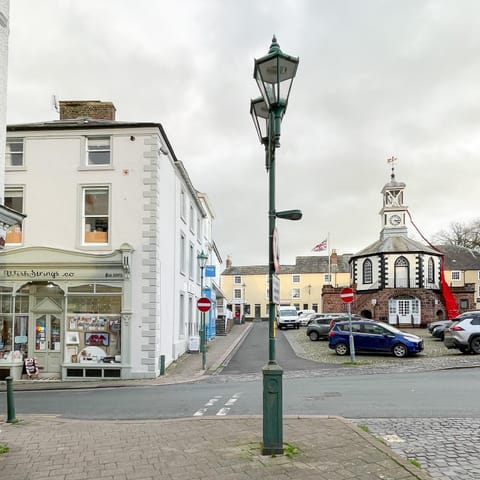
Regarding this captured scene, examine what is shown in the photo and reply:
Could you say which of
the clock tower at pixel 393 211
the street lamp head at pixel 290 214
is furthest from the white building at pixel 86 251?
the clock tower at pixel 393 211

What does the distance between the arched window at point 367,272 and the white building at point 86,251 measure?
35331 millimetres

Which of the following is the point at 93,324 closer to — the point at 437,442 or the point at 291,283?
the point at 437,442

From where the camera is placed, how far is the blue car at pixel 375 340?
74.7 ft

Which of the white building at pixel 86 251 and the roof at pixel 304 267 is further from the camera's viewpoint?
the roof at pixel 304 267

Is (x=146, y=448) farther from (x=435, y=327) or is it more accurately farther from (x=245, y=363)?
(x=435, y=327)

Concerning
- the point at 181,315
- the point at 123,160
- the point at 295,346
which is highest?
the point at 123,160

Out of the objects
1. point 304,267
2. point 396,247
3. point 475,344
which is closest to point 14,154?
point 475,344

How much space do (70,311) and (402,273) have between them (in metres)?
37.8

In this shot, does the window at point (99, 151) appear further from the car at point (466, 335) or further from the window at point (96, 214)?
the car at point (466, 335)

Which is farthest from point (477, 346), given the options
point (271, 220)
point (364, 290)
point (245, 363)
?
point (364, 290)

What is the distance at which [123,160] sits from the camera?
63.8ft

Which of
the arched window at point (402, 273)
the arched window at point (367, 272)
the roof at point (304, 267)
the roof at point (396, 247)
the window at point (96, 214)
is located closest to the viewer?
the window at point (96, 214)

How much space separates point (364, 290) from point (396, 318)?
4.79m

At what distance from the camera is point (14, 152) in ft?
66.0
